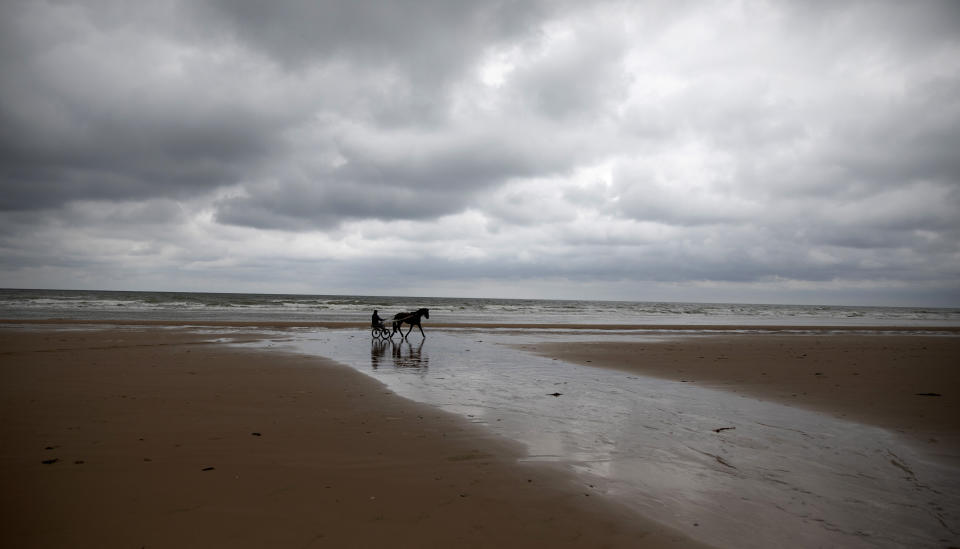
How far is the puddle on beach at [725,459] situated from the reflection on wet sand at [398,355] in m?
2.72

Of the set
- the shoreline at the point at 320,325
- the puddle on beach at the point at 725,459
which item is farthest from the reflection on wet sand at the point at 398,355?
the shoreline at the point at 320,325

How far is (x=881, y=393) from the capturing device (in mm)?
9734

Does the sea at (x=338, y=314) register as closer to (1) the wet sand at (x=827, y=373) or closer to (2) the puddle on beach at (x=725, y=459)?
(1) the wet sand at (x=827, y=373)

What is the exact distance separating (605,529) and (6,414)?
8509 mm

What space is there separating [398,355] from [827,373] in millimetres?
12680

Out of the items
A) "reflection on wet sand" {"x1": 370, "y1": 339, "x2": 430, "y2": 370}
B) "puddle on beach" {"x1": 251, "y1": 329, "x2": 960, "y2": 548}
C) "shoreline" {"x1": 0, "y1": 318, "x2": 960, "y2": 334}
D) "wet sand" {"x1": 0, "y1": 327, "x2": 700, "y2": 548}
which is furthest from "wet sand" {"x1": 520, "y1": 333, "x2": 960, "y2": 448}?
"shoreline" {"x1": 0, "y1": 318, "x2": 960, "y2": 334}

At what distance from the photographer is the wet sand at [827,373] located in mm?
8016

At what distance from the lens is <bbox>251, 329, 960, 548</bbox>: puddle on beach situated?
387cm

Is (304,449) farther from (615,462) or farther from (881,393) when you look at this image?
(881,393)

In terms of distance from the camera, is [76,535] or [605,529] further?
[605,529]

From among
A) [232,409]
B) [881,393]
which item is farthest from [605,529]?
[881,393]

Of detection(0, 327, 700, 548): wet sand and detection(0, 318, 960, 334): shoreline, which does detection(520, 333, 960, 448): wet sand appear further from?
detection(0, 318, 960, 334): shoreline

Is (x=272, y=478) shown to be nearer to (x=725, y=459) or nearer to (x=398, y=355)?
(x=725, y=459)

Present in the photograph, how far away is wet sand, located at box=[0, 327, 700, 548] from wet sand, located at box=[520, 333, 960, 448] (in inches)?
243
